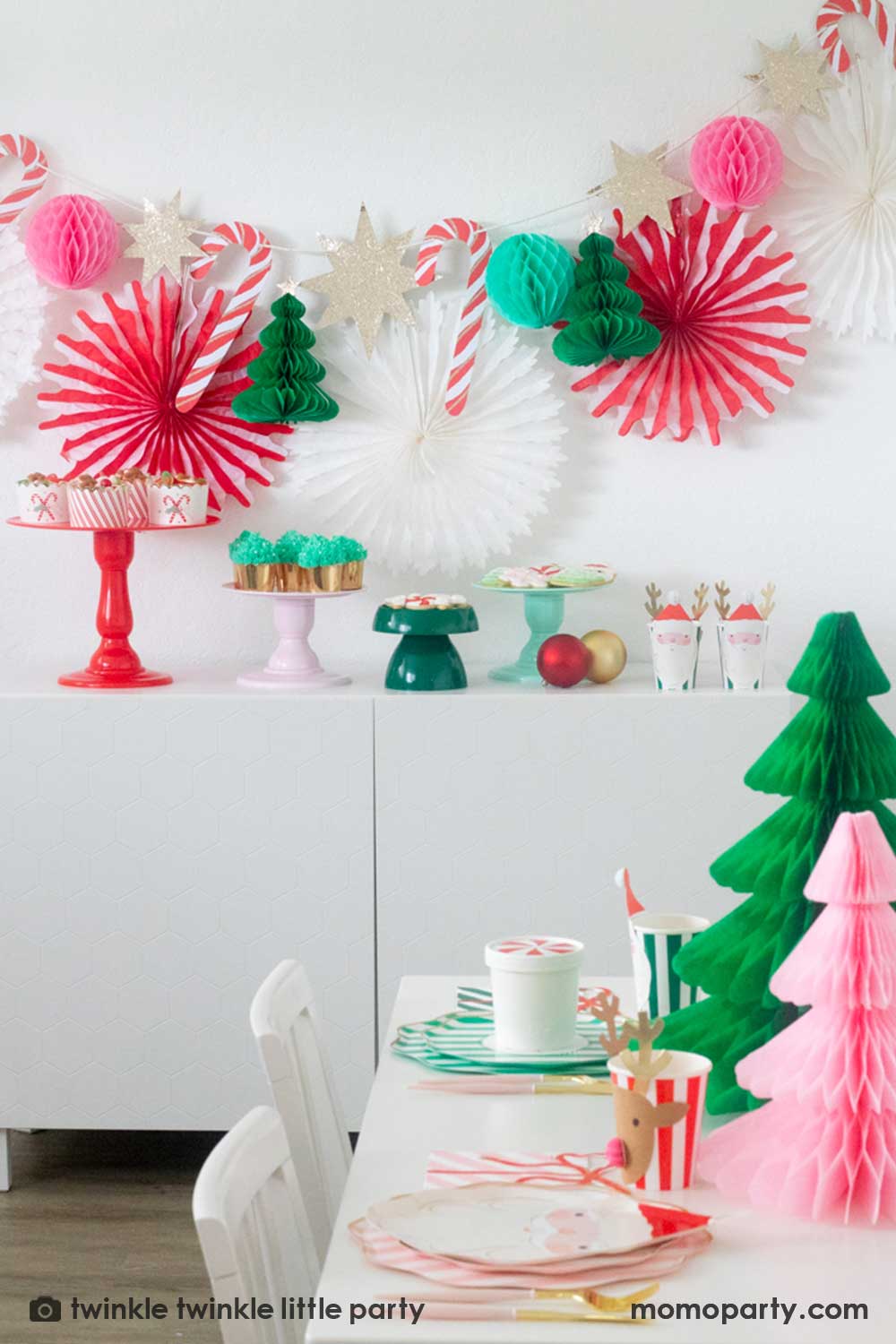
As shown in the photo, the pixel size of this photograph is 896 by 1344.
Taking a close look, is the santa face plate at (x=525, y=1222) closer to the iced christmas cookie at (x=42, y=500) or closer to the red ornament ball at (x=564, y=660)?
the red ornament ball at (x=564, y=660)

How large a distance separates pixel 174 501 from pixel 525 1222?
5.80 feet

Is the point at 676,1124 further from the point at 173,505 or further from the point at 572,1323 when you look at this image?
the point at 173,505

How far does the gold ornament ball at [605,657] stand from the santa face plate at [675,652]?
86 mm

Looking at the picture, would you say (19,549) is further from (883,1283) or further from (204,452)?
(883,1283)

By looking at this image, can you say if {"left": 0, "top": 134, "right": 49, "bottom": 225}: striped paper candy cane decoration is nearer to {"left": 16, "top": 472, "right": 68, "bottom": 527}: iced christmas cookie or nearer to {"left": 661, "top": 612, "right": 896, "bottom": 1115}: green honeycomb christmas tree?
{"left": 16, "top": 472, "right": 68, "bottom": 527}: iced christmas cookie

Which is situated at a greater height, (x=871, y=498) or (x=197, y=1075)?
(x=871, y=498)

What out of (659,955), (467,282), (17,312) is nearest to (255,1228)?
(659,955)

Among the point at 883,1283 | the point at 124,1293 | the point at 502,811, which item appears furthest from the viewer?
the point at 502,811

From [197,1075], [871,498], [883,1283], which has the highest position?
[871,498]

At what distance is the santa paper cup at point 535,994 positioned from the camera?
60.4 inches

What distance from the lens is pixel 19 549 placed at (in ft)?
10.2

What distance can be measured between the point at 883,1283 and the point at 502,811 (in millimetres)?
1632

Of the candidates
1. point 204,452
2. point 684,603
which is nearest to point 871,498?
point 684,603

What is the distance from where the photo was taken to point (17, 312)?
9.93 feet
